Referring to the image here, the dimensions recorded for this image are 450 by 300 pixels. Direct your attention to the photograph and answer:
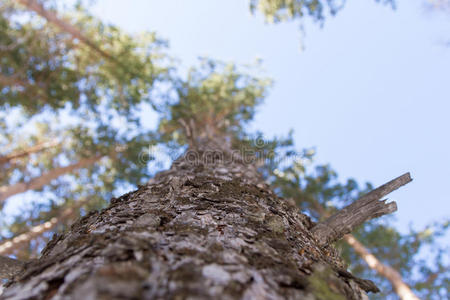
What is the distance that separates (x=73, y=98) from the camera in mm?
9766

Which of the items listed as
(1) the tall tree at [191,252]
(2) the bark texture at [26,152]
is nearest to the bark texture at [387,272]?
(1) the tall tree at [191,252]

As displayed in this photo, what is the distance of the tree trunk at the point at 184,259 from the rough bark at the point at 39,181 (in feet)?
27.4

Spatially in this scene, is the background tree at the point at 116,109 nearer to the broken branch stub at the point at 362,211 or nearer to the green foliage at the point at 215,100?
the green foliage at the point at 215,100

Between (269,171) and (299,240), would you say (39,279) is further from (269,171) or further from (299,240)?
(269,171)

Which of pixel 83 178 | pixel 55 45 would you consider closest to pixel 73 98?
pixel 55 45

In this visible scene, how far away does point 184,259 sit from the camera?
4.30ft

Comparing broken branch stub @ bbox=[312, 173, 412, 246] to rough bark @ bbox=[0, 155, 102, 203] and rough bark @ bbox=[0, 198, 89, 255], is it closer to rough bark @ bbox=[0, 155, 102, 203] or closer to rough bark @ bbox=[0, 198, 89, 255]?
rough bark @ bbox=[0, 198, 89, 255]

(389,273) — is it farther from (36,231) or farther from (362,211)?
(36,231)

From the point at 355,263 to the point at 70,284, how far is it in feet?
33.8

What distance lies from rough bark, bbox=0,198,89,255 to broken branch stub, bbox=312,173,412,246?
907 centimetres

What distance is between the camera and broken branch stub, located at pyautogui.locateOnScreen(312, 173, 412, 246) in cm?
274

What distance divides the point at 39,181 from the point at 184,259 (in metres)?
10.1

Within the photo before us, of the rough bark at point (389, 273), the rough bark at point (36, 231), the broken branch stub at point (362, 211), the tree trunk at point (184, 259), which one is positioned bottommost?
the tree trunk at point (184, 259)

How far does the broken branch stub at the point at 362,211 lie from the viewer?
2742 mm
